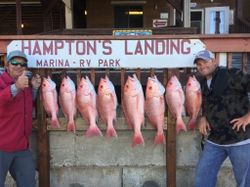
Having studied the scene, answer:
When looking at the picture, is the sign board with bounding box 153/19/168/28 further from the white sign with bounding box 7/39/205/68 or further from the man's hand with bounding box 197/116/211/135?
the man's hand with bounding box 197/116/211/135

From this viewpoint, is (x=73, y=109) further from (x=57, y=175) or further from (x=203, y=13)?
(x=203, y=13)

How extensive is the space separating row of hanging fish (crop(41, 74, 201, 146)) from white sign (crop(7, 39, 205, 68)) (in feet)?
0.93

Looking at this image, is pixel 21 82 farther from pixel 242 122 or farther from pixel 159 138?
pixel 242 122

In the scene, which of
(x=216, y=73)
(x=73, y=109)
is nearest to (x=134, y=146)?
(x=73, y=109)

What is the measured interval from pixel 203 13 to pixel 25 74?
1289cm

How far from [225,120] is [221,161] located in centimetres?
41

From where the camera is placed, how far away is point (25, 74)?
13.6 ft

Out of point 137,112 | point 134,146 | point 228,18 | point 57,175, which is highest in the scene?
point 228,18

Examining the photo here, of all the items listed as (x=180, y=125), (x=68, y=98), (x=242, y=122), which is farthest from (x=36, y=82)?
(x=242, y=122)

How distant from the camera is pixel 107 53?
4.77 metres

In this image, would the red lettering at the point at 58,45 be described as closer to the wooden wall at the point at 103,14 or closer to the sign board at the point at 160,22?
the sign board at the point at 160,22

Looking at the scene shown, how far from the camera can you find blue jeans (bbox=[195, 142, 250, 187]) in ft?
13.4

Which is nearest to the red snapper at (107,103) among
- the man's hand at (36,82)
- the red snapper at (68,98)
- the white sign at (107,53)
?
the red snapper at (68,98)

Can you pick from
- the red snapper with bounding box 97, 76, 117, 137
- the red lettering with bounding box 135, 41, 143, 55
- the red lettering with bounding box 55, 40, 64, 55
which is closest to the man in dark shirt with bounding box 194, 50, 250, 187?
the red lettering with bounding box 135, 41, 143, 55
